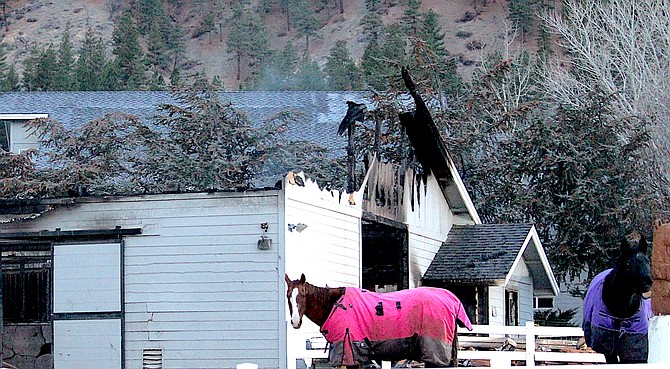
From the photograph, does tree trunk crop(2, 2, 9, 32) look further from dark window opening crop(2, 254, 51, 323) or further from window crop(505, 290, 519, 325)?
dark window opening crop(2, 254, 51, 323)

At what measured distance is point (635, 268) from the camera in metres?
9.71

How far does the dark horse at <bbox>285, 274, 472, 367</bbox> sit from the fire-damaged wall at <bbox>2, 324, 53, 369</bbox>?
18.9 feet

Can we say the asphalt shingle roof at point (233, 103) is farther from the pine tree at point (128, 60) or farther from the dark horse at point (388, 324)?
the dark horse at point (388, 324)

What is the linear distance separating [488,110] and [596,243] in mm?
5525

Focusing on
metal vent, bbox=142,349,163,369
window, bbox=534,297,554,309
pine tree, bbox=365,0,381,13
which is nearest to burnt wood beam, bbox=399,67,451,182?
metal vent, bbox=142,349,163,369

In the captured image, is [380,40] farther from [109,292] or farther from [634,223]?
[109,292]

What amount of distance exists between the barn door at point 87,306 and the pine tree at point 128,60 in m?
43.3

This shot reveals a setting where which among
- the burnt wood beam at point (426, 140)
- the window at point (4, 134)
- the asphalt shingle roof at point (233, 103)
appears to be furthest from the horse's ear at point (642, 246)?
the window at point (4, 134)

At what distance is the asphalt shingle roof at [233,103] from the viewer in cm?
3453

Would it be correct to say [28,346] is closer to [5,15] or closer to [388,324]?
[388,324]

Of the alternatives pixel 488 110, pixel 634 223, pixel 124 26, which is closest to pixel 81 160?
pixel 488 110

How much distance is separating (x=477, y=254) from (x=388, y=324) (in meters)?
7.62

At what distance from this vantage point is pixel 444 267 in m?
18.9

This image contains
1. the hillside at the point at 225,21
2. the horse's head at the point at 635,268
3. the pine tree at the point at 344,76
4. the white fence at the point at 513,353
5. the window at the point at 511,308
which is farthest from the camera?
the hillside at the point at 225,21
